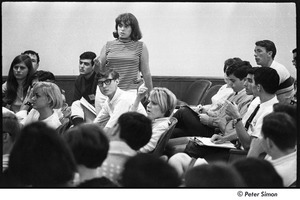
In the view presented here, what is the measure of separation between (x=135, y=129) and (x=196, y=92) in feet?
3.23

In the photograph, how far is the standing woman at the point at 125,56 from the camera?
2.91 meters

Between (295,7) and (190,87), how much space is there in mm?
890

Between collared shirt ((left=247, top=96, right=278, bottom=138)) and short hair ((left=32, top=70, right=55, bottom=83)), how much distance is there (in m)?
0.97

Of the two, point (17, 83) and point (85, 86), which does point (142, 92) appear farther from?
point (17, 83)

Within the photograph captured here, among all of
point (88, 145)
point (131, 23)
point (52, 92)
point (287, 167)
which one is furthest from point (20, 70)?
→ point (287, 167)

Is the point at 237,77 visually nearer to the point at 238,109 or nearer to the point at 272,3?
the point at 238,109

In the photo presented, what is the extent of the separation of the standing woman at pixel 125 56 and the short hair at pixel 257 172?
93cm

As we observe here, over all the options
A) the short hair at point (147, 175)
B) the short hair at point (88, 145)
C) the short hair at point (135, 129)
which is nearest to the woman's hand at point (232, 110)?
the short hair at point (135, 129)

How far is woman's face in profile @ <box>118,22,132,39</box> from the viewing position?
9.48 feet

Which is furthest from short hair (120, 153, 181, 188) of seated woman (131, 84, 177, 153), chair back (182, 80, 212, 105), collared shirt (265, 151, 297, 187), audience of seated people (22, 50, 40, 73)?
chair back (182, 80, 212, 105)

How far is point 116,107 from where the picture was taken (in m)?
2.87

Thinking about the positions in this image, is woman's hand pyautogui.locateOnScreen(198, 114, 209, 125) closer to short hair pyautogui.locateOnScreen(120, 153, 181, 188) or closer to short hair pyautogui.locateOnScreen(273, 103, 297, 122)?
short hair pyautogui.locateOnScreen(273, 103, 297, 122)

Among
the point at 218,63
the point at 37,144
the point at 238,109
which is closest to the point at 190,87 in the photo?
the point at 218,63

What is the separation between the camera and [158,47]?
3117 millimetres
